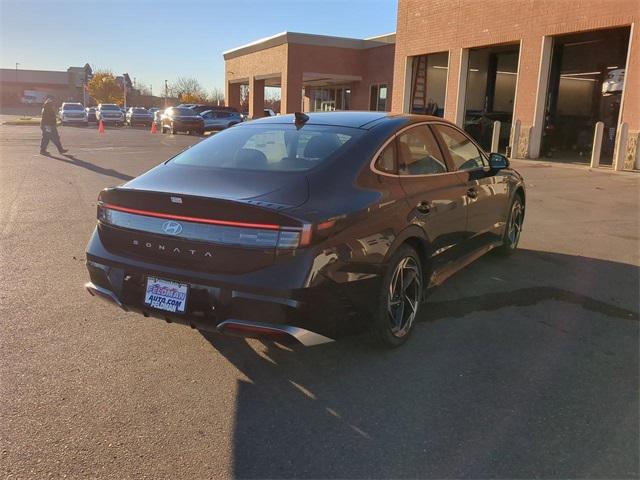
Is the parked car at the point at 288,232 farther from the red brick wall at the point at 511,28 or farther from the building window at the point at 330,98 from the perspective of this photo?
the building window at the point at 330,98

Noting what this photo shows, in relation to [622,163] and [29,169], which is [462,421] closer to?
[29,169]

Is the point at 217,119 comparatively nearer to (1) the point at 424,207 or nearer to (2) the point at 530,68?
(2) the point at 530,68

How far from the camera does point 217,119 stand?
3434cm

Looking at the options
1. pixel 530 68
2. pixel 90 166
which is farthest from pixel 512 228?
pixel 530 68

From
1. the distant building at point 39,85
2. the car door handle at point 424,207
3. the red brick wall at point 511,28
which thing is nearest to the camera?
the car door handle at point 424,207

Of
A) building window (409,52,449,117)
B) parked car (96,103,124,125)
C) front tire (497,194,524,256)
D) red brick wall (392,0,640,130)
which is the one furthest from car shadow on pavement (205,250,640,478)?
parked car (96,103,124,125)

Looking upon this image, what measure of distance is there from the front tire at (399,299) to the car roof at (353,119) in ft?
3.47

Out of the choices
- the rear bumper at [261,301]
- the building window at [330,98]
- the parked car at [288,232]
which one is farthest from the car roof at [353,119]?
the building window at [330,98]

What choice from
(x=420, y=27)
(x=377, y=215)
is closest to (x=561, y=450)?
(x=377, y=215)

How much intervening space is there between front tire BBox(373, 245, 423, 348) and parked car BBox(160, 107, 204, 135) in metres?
30.2

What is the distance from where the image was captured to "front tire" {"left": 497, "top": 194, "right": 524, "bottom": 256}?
6195mm

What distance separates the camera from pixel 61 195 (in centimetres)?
997

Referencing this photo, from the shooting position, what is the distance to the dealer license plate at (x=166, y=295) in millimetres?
3314

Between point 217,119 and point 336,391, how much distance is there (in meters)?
32.7
